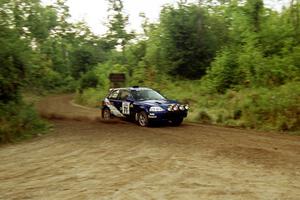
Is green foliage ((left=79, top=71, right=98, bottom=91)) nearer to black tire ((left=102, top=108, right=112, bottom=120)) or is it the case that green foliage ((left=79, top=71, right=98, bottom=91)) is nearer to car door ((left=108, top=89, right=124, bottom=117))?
black tire ((left=102, top=108, right=112, bottom=120))

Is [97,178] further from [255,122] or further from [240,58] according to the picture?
[240,58]

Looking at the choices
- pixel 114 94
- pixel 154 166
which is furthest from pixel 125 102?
pixel 154 166

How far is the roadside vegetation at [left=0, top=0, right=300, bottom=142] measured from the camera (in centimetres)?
1568

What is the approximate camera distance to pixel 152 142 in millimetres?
11789

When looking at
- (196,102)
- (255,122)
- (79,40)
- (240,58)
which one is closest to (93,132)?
(255,122)

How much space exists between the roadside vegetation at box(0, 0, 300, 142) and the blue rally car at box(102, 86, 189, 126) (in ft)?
9.33

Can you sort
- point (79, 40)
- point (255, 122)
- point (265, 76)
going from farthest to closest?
point (79, 40) < point (265, 76) < point (255, 122)

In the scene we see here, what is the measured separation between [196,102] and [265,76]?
497cm

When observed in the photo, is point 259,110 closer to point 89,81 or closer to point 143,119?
point 143,119

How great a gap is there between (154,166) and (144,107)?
7153mm

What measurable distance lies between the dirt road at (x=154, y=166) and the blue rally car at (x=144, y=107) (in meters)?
1.61

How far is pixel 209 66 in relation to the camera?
3095 cm

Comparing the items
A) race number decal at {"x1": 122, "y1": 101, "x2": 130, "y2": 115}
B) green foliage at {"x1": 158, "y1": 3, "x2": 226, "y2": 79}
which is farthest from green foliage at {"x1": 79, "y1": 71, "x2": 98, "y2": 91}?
race number decal at {"x1": 122, "y1": 101, "x2": 130, "y2": 115}

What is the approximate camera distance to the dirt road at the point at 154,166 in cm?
650
